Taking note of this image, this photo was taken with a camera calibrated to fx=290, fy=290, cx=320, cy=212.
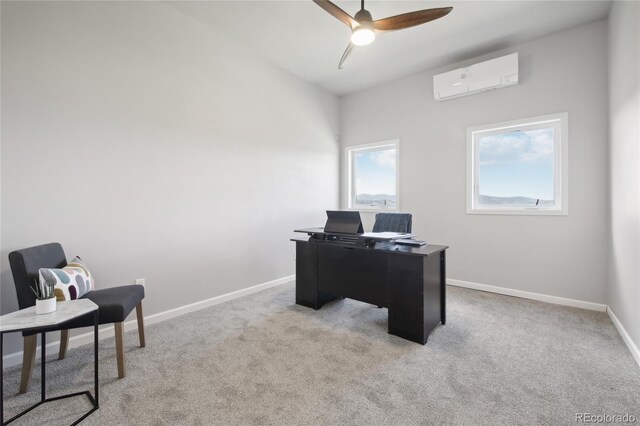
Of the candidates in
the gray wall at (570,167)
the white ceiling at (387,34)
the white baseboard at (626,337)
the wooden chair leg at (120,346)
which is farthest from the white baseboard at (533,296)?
the wooden chair leg at (120,346)

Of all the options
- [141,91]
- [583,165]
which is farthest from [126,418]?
[583,165]

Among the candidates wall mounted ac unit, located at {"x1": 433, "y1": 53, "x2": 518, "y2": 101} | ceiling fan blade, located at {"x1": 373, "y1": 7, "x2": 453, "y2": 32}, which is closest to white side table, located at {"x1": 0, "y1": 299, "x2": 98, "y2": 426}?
ceiling fan blade, located at {"x1": 373, "y1": 7, "x2": 453, "y2": 32}

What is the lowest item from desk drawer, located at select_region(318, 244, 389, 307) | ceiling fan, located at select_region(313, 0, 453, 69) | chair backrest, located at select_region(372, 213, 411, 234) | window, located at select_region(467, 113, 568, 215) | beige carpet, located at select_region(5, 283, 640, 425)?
beige carpet, located at select_region(5, 283, 640, 425)

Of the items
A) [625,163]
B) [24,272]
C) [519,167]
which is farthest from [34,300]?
[519,167]

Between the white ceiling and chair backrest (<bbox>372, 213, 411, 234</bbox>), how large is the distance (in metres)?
2.00

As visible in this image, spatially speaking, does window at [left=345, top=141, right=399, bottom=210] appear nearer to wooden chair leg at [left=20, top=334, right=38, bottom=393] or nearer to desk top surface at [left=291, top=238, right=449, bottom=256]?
desk top surface at [left=291, top=238, right=449, bottom=256]

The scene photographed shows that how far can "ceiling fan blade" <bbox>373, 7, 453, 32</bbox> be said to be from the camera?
85.7 inches

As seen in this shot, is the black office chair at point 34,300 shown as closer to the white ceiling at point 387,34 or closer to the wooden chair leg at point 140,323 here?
the wooden chair leg at point 140,323

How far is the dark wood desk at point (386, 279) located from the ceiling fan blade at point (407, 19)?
182 centimetres

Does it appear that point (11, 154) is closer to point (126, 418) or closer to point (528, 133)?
point (126, 418)

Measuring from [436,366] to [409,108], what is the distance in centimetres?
349

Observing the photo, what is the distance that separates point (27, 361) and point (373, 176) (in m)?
4.37

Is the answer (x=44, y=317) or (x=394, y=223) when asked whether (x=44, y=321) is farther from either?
(x=394, y=223)

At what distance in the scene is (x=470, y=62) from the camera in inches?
147
